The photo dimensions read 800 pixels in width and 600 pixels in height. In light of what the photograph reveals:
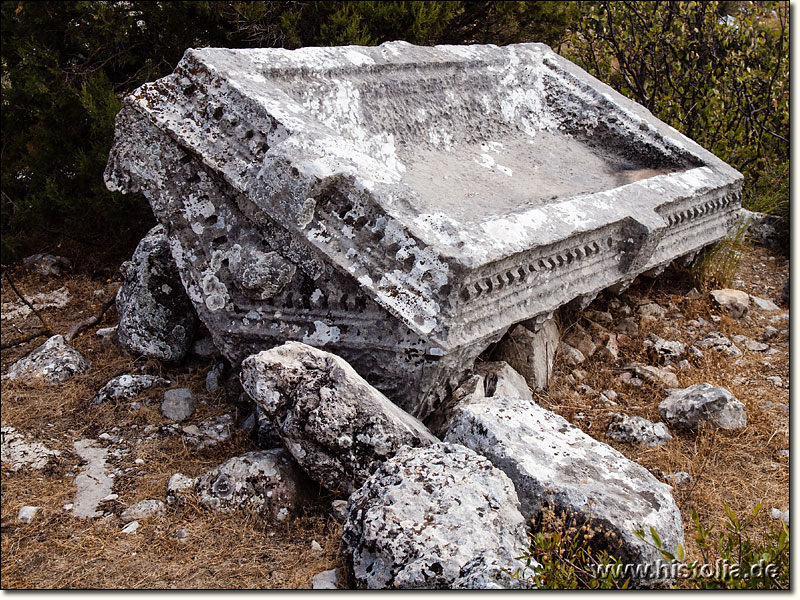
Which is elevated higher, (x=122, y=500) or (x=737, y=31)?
(x=737, y=31)

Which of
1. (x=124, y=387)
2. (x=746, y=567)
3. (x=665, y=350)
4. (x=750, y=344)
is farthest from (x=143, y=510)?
(x=750, y=344)

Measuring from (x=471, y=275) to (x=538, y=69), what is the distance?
9.76 feet

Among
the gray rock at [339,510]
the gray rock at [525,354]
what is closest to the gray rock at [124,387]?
the gray rock at [339,510]

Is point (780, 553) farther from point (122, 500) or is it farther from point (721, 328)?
point (721, 328)

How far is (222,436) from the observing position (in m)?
3.43

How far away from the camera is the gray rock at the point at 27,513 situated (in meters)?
2.84

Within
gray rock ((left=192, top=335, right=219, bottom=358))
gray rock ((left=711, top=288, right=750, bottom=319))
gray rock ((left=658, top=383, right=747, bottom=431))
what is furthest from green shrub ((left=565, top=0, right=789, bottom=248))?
gray rock ((left=192, top=335, right=219, bottom=358))

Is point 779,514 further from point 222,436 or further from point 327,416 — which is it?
point 222,436

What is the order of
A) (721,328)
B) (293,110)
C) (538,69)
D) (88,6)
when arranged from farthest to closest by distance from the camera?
(538,69) → (88,6) → (721,328) → (293,110)

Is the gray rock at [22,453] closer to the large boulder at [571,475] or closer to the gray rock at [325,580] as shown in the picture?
the gray rock at [325,580]

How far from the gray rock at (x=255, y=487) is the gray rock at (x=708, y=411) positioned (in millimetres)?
1784

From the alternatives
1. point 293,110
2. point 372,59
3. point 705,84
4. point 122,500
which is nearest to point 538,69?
point 372,59

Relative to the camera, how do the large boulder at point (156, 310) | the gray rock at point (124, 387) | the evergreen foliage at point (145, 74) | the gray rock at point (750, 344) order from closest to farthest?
the gray rock at point (124, 387), the large boulder at point (156, 310), the gray rock at point (750, 344), the evergreen foliage at point (145, 74)

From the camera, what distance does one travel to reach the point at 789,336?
447 cm
